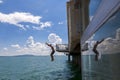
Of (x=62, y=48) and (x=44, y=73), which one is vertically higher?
(x=62, y=48)

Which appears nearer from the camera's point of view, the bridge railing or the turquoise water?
the turquoise water

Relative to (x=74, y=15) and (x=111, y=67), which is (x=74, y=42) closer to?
(x=74, y=15)

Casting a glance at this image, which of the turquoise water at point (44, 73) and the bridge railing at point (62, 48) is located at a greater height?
the bridge railing at point (62, 48)

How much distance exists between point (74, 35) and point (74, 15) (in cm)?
415

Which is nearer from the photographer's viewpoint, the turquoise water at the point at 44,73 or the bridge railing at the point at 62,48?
the turquoise water at the point at 44,73

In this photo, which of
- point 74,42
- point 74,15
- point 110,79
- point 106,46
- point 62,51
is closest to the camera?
point 110,79

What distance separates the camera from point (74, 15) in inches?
1812

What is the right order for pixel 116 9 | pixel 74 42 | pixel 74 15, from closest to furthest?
pixel 116 9
pixel 74 42
pixel 74 15

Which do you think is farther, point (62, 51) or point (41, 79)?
point (62, 51)

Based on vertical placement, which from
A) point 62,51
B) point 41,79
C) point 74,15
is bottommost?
point 41,79

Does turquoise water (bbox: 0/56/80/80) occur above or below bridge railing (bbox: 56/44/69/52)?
below

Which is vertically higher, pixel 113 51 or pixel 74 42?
pixel 74 42

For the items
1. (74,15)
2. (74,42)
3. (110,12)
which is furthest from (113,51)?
(74,15)

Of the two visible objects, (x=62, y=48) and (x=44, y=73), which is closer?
(x=44, y=73)
